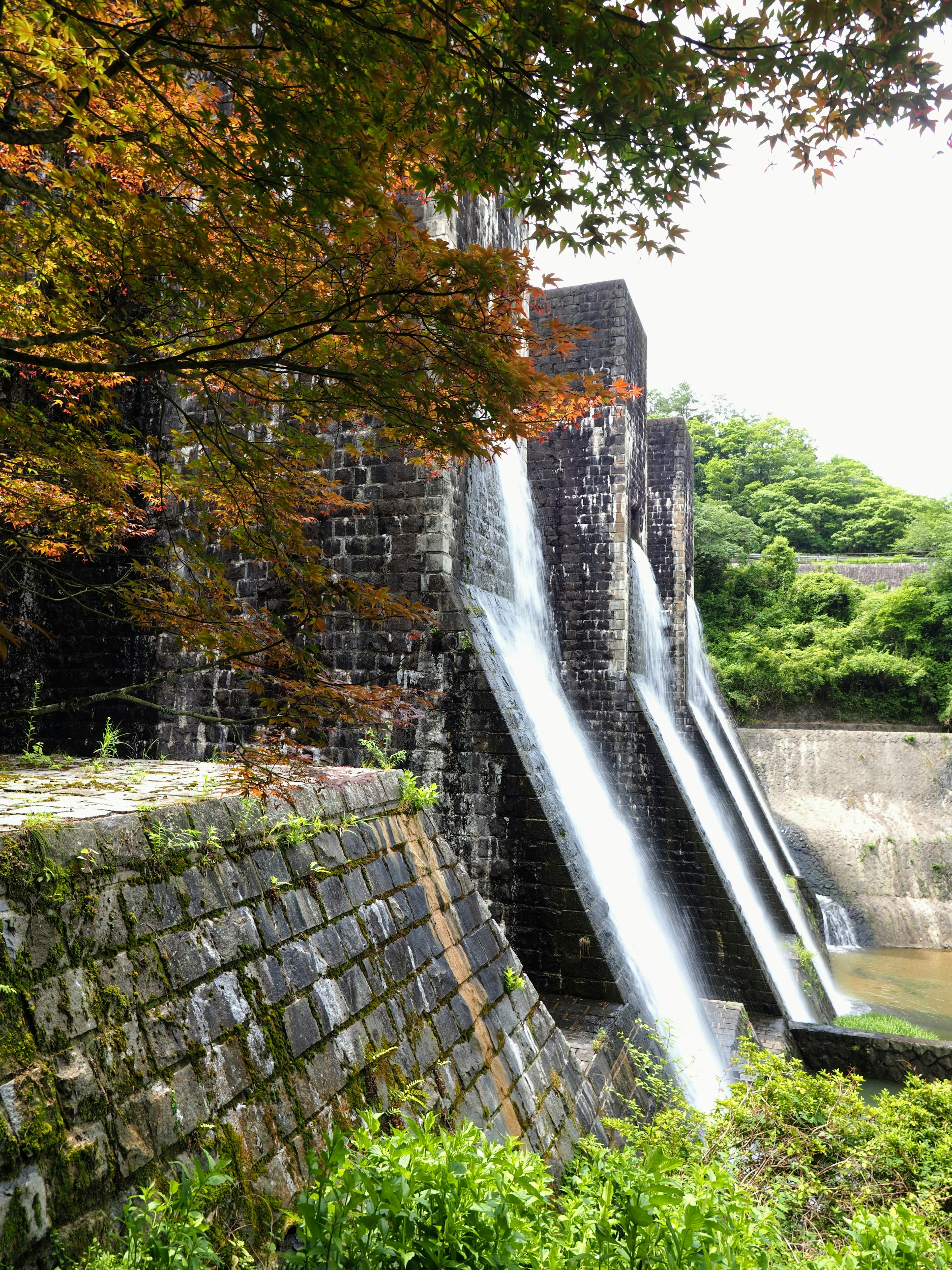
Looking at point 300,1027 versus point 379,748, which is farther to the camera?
point 379,748

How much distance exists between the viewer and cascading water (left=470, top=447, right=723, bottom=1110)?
635 cm

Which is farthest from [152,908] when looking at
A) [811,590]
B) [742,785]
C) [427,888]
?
[811,590]

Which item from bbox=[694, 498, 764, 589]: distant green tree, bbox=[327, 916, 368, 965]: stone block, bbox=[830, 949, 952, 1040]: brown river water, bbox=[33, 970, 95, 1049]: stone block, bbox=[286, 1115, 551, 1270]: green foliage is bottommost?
bbox=[830, 949, 952, 1040]: brown river water

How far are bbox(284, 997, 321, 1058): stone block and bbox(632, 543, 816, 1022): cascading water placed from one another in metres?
9.30

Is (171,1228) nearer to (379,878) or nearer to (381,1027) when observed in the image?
(381,1027)

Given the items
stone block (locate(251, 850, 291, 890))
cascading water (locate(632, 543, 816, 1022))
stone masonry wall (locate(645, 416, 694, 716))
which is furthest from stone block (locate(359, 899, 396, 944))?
stone masonry wall (locate(645, 416, 694, 716))

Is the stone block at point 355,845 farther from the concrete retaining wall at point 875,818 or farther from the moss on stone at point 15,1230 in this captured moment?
the concrete retaining wall at point 875,818

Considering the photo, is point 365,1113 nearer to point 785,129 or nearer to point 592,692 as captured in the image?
point 785,129

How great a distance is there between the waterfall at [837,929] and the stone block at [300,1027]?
731 inches

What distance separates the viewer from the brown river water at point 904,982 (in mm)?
13844

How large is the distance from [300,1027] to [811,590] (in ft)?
90.6

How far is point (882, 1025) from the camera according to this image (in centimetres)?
1223

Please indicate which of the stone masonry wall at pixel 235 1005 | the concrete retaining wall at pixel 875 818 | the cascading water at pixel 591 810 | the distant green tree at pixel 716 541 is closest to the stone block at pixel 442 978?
the stone masonry wall at pixel 235 1005

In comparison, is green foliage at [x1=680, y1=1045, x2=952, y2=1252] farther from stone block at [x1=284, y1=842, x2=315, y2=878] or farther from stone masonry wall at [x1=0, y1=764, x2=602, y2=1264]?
stone block at [x1=284, y1=842, x2=315, y2=878]
